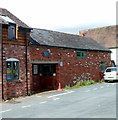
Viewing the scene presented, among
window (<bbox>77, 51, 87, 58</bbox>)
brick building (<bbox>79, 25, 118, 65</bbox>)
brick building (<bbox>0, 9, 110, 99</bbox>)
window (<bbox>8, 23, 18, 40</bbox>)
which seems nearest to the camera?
brick building (<bbox>0, 9, 110, 99</bbox>)

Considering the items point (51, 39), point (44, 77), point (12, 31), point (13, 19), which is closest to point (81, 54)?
point (51, 39)

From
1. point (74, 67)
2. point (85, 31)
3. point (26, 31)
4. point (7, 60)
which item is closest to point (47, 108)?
point (7, 60)

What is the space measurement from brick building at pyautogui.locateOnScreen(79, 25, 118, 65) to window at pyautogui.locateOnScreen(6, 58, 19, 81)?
2355 cm

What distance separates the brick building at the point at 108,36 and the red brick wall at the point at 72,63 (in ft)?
41.9

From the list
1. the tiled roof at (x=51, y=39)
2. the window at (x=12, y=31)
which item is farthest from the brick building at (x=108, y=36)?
the window at (x=12, y=31)


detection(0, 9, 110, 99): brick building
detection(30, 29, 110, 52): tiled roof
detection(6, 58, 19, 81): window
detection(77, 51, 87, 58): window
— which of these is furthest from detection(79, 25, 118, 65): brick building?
detection(6, 58, 19, 81): window

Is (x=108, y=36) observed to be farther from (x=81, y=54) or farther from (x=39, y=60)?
(x=39, y=60)

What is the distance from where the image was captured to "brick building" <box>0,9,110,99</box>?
559 inches

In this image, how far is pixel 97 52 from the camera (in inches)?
941

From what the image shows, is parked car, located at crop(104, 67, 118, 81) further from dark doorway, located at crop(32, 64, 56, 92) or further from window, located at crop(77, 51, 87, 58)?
dark doorway, located at crop(32, 64, 56, 92)

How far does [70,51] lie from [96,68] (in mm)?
4884

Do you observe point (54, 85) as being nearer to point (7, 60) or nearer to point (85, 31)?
point (7, 60)

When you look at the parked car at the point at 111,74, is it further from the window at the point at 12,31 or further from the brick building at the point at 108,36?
the brick building at the point at 108,36

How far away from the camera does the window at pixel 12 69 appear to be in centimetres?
1421
